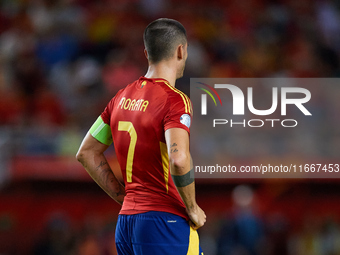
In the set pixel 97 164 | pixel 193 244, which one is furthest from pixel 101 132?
pixel 193 244

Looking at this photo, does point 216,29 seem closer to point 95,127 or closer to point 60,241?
point 60,241

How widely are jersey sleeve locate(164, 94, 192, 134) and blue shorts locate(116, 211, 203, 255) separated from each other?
0.47 meters

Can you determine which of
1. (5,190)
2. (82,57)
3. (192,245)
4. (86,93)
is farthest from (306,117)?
(192,245)

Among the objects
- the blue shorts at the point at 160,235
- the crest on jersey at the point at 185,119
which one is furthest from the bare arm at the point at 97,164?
the crest on jersey at the point at 185,119

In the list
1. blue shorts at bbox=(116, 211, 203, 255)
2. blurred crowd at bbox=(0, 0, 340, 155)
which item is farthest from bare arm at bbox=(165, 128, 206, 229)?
blurred crowd at bbox=(0, 0, 340, 155)

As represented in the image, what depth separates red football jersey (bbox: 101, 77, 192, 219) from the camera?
252 cm

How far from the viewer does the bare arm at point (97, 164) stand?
296 cm

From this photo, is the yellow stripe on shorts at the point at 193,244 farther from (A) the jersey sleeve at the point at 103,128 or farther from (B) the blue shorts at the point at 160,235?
(A) the jersey sleeve at the point at 103,128

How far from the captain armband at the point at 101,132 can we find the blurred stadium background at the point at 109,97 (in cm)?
391

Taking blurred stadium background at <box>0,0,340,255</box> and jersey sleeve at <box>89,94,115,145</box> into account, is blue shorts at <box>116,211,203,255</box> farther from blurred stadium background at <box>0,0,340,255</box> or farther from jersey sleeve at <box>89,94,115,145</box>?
blurred stadium background at <box>0,0,340,255</box>

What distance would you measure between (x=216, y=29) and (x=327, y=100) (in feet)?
8.40

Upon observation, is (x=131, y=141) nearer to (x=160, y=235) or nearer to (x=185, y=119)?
(x=185, y=119)

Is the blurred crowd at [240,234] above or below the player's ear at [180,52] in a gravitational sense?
below

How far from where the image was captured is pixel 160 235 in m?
2.53
